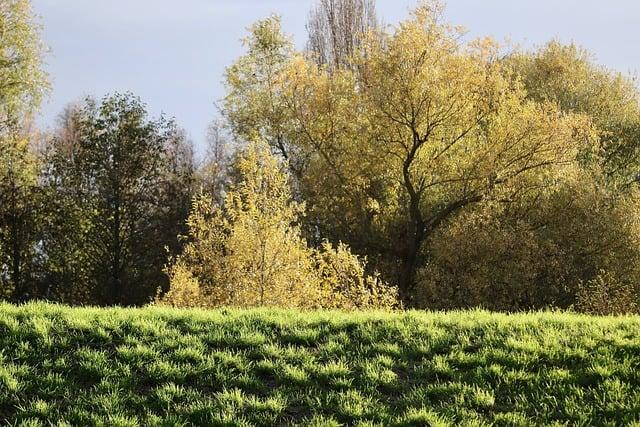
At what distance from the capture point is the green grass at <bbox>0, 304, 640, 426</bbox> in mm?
10000

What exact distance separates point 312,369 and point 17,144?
33446mm

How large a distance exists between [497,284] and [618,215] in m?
6.64

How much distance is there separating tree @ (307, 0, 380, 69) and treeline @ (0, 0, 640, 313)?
985cm

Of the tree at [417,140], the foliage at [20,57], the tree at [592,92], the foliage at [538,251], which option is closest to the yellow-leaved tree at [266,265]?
the foliage at [538,251]

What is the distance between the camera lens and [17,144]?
39.4 meters

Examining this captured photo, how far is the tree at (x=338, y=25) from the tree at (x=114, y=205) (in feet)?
51.1

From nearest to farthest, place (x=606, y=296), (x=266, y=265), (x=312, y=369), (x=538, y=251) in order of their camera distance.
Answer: (x=312, y=369)
(x=266, y=265)
(x=606, y=296)
(x=538, y=251)

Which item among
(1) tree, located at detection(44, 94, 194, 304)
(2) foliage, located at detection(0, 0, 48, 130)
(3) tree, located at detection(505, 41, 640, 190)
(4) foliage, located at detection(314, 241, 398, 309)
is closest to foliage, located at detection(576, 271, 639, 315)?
(4) foliage, located at detection(314, 241, 398, 309)

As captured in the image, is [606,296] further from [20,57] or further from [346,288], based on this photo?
[20,57]

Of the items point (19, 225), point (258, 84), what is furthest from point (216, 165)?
point (19, 225)

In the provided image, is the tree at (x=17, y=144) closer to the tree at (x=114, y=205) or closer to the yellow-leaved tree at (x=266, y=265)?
the tree at (x=114, y=205)

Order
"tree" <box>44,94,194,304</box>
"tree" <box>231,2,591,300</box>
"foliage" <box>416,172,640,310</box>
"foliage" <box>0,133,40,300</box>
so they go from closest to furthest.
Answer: "foliage" <box>416,172,640,310</box> < "tree" <box>231,2,591,300</box> < "foliage" <box>0,133,40,300</box> < "tree" <box>44,94,194,304</box>

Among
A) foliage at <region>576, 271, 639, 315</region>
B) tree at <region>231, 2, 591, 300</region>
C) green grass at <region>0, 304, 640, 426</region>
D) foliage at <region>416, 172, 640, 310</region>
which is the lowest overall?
green grass at <region>0, 304, 640, 426</region>

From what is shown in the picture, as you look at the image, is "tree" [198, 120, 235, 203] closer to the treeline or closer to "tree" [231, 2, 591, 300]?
the treeline
